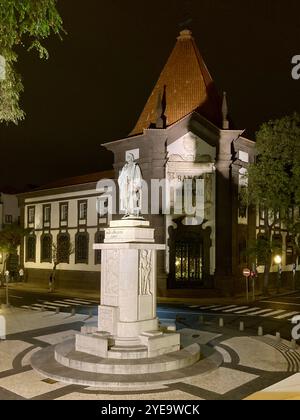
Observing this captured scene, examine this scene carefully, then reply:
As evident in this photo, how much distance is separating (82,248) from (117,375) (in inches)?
1199

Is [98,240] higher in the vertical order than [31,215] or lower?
lower

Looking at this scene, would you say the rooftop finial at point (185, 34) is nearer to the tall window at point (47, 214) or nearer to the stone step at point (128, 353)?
the tall window at point (47, 214)

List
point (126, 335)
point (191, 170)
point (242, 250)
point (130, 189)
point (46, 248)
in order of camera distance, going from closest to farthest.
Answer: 1. point (126, 335)
2. point (130, 189)
3. point (191, 170)
4. point (242, 250)
5. point (46, 248)

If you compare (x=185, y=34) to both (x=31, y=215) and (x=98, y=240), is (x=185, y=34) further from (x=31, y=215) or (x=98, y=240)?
(x=31, y=215)

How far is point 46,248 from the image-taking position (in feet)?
150

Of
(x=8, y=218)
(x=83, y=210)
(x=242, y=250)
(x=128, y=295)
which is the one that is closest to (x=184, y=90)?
(x=83, y=210)

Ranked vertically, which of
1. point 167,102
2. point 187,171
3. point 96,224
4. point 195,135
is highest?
point 167,102

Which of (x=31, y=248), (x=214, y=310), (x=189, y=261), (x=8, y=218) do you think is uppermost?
(x=8, y=218)

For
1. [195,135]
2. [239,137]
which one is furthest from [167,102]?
[239,137]

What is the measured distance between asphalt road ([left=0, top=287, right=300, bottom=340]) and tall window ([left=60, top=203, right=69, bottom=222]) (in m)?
9.45

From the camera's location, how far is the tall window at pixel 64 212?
143 ft

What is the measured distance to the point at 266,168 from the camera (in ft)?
110

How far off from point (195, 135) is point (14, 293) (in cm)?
2156

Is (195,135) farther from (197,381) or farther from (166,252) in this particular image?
(197,381)
